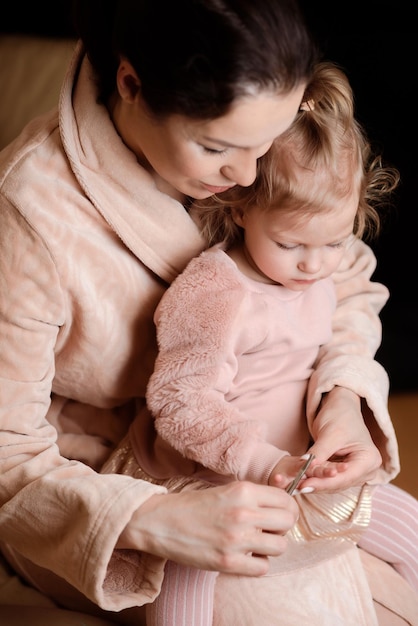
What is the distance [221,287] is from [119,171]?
0.20 meters

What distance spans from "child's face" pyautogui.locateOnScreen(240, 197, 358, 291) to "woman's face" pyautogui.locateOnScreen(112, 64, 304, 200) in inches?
5.2

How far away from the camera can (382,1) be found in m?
1.61

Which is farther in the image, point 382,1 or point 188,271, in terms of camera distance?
point 382,1

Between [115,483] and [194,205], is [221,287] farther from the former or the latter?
[115,483]

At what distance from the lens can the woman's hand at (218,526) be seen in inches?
38.2

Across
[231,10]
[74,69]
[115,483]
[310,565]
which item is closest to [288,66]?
[231,10]

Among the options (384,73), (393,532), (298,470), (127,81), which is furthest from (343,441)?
(384,73)

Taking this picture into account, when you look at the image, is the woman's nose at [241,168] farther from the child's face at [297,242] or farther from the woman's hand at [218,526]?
the woman's hand at [218,526]

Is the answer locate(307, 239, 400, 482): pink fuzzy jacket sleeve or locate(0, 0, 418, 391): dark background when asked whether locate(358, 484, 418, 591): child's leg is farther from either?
locate(0, 0, 418, 391): dark background

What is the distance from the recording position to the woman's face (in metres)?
0.96

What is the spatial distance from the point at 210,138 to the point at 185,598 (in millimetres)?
587

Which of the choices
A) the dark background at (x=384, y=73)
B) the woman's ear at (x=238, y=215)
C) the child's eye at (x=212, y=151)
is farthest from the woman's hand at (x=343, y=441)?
the dark background at (x=384, y=73)

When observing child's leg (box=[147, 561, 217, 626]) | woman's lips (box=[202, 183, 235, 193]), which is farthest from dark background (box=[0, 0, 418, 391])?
child's leg (box=[147, 561, 217, 626])

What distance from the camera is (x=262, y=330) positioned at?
3.95 feet
